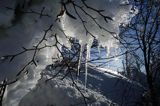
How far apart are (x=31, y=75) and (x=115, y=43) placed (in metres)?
1.03

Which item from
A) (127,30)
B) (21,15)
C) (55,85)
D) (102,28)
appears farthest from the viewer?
(127,30)

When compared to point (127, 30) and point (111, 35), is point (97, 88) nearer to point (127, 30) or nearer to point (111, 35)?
point (127, 30)

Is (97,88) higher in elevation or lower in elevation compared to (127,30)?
lower

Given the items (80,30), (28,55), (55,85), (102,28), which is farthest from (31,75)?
(55,85)

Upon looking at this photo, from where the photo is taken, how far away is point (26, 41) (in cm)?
283

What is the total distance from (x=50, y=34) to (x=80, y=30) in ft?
1.03

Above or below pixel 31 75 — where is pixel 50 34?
above

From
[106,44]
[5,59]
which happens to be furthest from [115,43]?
[5,59]

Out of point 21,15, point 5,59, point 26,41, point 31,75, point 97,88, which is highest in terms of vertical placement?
point 21,15

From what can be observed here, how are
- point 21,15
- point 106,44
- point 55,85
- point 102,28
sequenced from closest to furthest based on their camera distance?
point 21,15 < point 102,28 < point 106,44 < point 55,85

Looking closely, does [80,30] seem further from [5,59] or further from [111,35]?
[5,59]

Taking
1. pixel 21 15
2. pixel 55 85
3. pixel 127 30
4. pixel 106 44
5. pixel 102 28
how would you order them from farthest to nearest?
pixel 127 30 < pixel 55 85 < pixel 106 44 < pixel 102 28 < pixel 21 15

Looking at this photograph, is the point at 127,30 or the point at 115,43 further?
the point at 127,30

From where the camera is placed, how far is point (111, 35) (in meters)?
3.04
